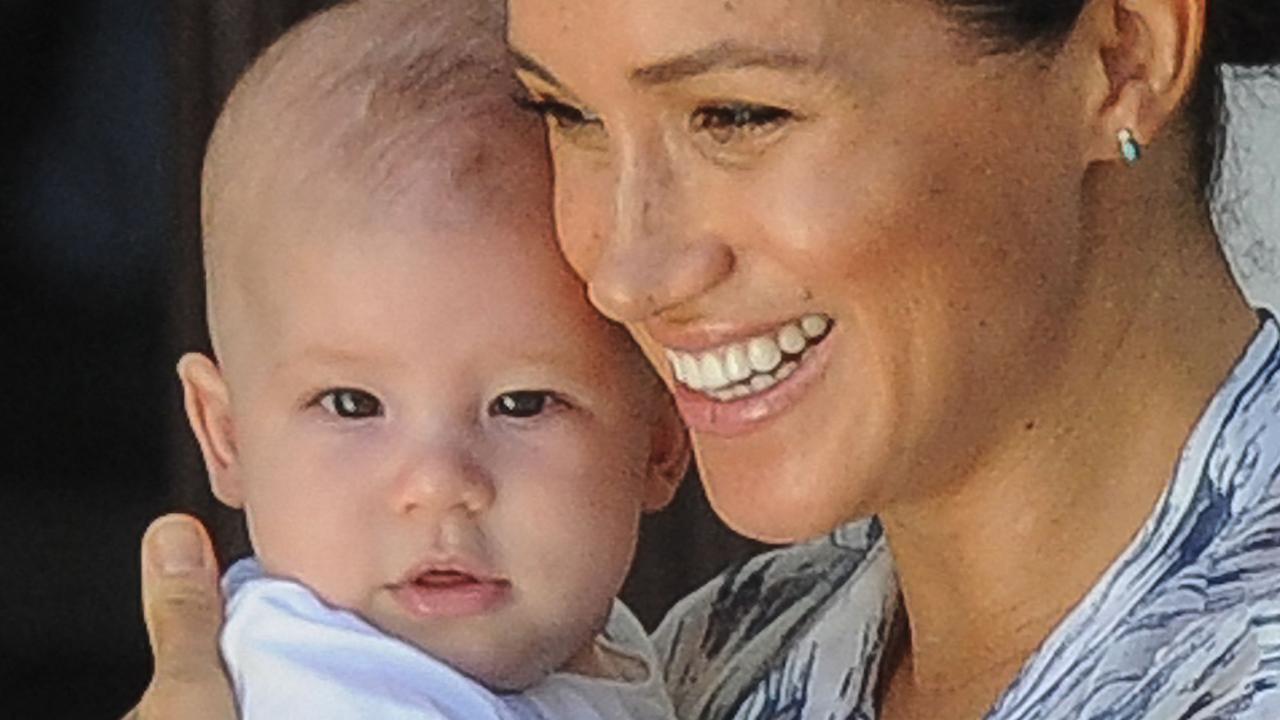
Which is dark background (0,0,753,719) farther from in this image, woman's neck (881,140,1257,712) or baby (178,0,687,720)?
woman's neck (881,140,1257,712)

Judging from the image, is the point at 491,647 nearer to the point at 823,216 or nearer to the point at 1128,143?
the point at 823,216

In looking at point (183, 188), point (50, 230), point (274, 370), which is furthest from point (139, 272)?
point (274, 370)

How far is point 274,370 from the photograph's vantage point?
1.57 meters

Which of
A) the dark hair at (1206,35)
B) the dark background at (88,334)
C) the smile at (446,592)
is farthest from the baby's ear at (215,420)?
the dark background at (88,334)

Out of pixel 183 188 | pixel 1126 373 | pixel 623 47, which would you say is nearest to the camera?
pixel 623 47

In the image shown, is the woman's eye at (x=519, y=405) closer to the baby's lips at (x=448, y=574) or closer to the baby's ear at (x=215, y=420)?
the baby's lips at (x=448, y=574)

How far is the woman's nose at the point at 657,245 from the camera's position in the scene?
54.5 inches

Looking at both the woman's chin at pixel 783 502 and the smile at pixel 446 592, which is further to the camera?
the smile at pixel 446 592

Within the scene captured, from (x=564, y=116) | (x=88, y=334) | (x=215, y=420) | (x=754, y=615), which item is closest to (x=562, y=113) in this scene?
(x=564, y=116)

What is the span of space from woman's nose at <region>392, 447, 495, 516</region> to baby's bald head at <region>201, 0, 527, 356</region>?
0.14 m

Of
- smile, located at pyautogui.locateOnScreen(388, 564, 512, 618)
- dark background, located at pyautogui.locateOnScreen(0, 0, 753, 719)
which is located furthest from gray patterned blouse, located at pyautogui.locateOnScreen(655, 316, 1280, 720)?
dark background, located at pyautogui.locateOnScreen(0, 0, 753, 719)

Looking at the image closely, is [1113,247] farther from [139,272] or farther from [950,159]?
[139,272]

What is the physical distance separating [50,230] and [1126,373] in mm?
2157

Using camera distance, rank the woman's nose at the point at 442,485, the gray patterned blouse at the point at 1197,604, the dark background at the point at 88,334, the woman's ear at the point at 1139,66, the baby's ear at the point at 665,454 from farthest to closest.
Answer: the dark background at the point at 88,334 → the baby's ear at the point at 665,454 → the woman's nose at the point at 442,485 → the woman's ear at the point at 1139,66 → the gray patterned blouse at the point at 1197,604
